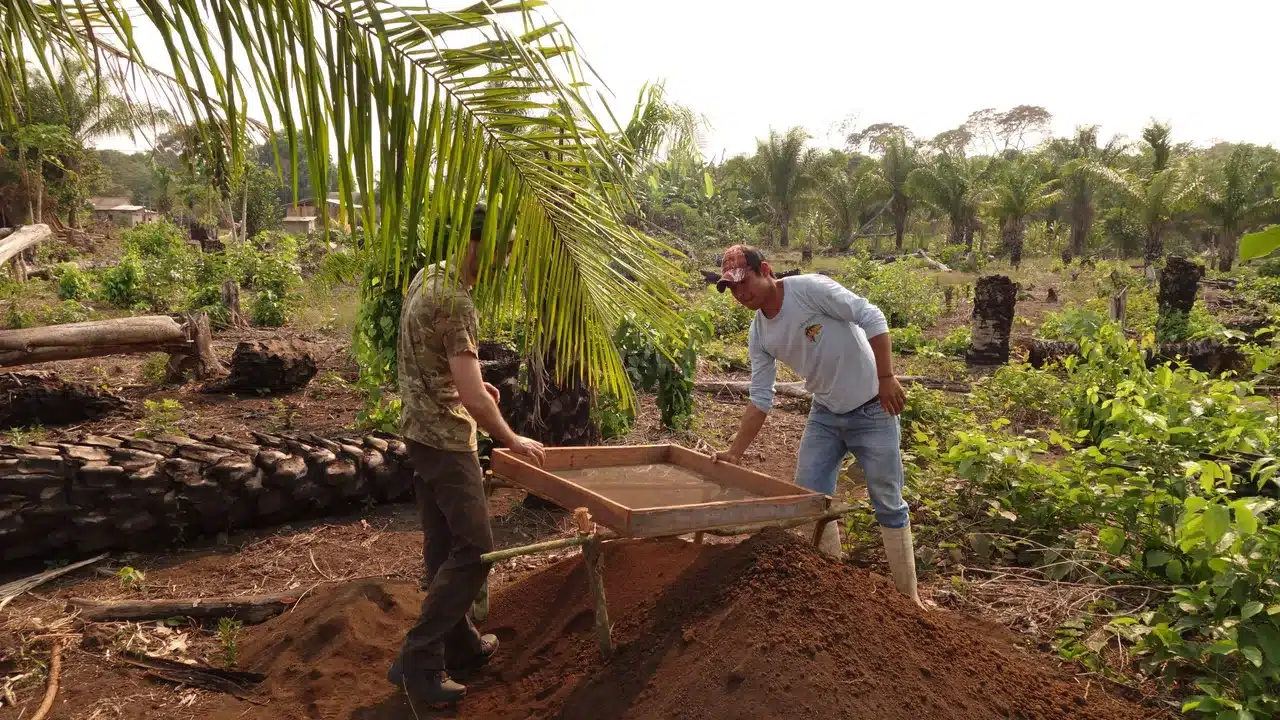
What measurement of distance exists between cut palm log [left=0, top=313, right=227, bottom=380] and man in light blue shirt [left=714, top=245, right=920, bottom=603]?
20.8ft

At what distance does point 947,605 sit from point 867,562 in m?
0.56

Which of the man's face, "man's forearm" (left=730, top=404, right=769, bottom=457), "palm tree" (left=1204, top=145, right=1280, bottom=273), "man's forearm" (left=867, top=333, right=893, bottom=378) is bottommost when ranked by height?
"man's forearm" (left=730, top=404, right=769, bottom=457)

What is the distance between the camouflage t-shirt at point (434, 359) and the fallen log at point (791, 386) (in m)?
5.99

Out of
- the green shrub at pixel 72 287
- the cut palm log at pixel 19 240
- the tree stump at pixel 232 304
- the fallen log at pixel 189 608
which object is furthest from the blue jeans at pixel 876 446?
the green shrub at pixel 72 287

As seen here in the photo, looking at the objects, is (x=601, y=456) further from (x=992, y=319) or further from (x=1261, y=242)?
(x=992, y=319)

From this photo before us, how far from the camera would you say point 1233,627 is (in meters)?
3.23

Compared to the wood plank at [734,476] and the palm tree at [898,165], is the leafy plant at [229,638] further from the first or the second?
the palm tree at [898,165]

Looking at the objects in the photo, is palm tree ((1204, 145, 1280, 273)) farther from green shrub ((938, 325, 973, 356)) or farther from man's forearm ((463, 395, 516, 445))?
man's forearm ((463, 395, 516, 445))

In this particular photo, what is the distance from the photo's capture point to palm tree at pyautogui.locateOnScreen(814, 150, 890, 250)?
1827 inches

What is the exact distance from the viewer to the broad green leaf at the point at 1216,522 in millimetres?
3031

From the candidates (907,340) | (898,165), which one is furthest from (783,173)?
(907,340)

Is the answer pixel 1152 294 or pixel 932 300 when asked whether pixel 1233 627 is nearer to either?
pixel 932 300

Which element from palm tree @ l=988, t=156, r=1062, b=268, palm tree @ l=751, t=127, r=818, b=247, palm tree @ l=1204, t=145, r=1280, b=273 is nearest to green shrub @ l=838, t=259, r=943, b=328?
palm tree @ l=988, t=156, r=1062, b=268

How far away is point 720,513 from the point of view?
131 inches
